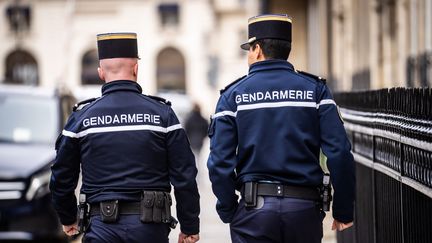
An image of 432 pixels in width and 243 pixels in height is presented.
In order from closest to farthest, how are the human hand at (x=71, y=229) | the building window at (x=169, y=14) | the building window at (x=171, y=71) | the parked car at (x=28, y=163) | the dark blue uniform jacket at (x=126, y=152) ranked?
the dark blue uniform jacket at (x=126, y=152) < the human hand at (x=71, y=229) < the parked car at (x=28, y=163) < the building window at (x=169, y=14) < the building window at (x=171, y=71)

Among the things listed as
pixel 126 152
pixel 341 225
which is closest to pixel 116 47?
pixel 126 152

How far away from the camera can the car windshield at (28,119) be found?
13.7 metres

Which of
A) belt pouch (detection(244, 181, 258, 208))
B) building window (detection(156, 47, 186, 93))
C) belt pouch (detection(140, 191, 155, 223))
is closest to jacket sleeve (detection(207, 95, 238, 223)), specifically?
belt pouch (detection(244, 181, 258, 208))

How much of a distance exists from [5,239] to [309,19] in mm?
21795

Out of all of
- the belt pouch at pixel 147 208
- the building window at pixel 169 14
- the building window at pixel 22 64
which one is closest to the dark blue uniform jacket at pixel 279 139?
the belt pouch at pixel 147 208

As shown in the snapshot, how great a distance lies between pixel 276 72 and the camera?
6.36 m

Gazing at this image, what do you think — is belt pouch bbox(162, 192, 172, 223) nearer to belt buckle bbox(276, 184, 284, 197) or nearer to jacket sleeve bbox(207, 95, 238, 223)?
jacket sleeve bbox(207, 95, 238, 223)

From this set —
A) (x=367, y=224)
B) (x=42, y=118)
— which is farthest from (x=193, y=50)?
(x=367, y=224)

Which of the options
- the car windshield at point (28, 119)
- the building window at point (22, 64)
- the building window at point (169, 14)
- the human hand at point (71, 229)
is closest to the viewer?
the human hand at point (71, 229)

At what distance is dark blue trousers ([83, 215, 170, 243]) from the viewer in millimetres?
6180

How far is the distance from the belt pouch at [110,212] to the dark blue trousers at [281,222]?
27.3 inches

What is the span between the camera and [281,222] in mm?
6094

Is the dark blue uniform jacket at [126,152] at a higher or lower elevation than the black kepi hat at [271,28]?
lower

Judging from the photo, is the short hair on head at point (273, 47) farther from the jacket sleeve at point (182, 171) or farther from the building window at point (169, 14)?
the building window at point (169, 14)
